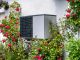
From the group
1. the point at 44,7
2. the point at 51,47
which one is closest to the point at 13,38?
the point at 44,7

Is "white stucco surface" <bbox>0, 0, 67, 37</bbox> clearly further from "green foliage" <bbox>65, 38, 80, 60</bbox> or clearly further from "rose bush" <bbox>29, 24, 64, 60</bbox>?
"green foliage" <bbox>65, 38, 80, 60</bbox>

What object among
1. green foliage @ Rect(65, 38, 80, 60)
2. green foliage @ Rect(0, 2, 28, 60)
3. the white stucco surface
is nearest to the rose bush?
the white stucco surface

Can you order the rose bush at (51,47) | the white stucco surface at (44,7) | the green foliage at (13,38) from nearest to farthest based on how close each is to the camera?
the rose bush at (51,47) < the white stucco surface at (44,7) < the green foliage at (13,38)

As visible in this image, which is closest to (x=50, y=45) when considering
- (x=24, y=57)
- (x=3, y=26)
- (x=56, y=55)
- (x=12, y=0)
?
(x=56, y=55)

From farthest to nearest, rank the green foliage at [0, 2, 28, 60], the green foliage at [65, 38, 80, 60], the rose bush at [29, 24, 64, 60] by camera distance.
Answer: the green foliage at [0, 2, 28, 60] < the rose bush at [29, 24, 64, 60] < the green foliage at [65, 38, 80, 60]

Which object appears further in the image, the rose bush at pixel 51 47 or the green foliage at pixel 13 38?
the green foliage at pixel 13 38

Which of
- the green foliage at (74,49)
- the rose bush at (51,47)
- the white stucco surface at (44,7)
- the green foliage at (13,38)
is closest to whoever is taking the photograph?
the green foliage at (74,49)

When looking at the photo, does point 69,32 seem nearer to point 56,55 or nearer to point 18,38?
point 56,55

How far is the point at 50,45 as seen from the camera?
23.4 feet

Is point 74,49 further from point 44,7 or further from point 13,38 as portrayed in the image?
point 13,38

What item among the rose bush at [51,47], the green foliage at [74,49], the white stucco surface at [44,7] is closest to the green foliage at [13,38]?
the white stucco surface at [44,7]

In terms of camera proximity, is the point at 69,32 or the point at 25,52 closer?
the point at 69,32

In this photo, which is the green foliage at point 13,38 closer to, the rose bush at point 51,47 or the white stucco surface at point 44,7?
the white stucco surface at point 44,7

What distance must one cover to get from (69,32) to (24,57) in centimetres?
213
